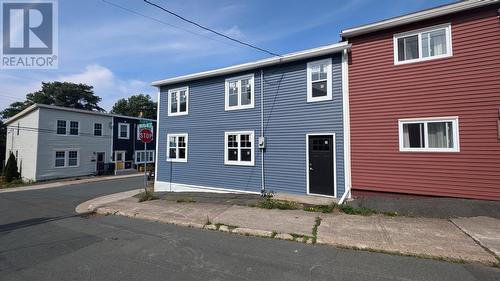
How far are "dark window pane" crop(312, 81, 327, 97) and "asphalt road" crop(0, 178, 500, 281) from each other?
6345 millimetres

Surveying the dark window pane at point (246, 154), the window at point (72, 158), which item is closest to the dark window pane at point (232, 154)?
the dark window pane at point (246, 154)

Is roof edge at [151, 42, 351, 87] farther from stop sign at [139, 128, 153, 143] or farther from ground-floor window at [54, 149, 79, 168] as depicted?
ground-floor window at [54, 149, 79, 168]

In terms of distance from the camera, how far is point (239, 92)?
514 inches

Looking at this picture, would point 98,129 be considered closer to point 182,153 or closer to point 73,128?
point 73,128

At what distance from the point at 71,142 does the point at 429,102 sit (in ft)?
97.9

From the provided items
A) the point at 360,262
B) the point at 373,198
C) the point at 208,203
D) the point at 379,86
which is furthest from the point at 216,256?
the point at 379,86

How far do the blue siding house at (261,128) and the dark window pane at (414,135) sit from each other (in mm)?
1876

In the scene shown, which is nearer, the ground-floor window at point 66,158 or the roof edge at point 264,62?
the roof edge at point 264,62

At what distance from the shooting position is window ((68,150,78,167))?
2725 centimetres

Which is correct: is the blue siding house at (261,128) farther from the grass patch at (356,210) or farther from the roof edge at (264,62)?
the grass patch at (356,210)

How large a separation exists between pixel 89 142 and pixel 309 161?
26.0m

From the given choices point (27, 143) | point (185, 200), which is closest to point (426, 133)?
point (185, 200)

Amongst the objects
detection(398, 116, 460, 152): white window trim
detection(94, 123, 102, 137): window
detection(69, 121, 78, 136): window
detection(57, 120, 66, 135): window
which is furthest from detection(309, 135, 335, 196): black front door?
detection(94, 123, 102, 137): window

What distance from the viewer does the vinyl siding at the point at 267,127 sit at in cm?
1066
